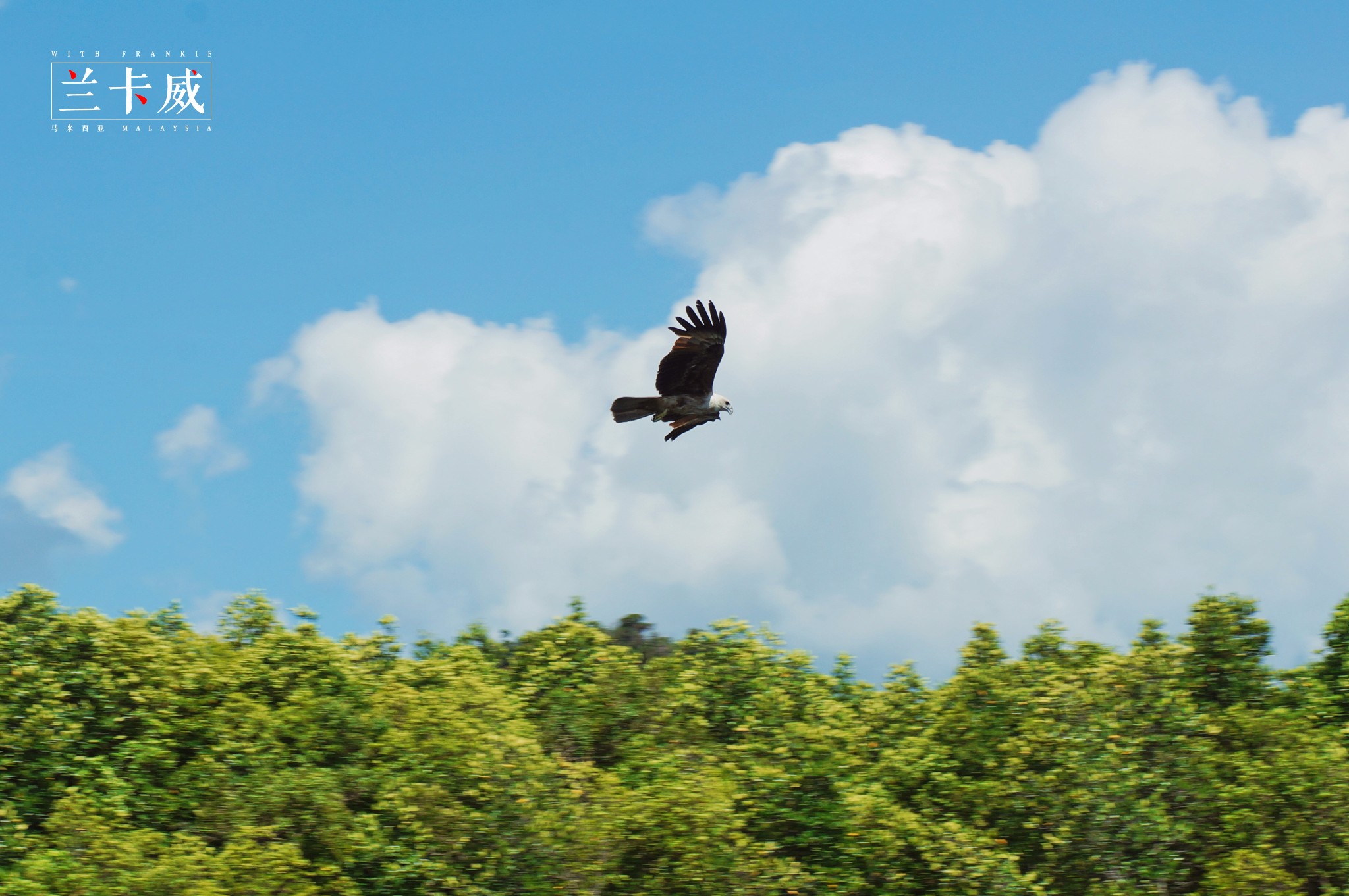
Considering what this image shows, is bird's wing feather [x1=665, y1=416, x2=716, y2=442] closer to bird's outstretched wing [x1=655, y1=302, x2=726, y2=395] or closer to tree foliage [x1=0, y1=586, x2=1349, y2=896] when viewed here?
bird's outstretched wing [x1=655, y1=302, x2=726, y2=395]

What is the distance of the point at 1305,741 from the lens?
22.2 metres

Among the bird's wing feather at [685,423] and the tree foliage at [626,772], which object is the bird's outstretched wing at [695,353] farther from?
the tree foliage at [626,772]

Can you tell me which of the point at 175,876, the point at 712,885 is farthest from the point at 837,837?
the point at 175,876

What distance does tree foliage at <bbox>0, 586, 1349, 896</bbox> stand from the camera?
60.7ft

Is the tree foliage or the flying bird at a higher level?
the flying bird

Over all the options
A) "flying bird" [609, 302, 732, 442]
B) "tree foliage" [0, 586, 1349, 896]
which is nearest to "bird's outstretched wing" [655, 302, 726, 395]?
"flying bird" [609, 302, 732, 442]

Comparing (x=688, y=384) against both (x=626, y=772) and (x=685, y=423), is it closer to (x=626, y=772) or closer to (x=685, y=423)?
(x=685, y=423)

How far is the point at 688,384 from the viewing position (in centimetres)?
1883

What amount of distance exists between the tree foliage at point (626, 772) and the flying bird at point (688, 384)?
4.98 metres

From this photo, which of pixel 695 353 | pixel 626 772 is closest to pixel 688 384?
pixel 695 353

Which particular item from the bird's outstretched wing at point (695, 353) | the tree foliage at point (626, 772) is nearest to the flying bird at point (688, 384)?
the bird's outstretched wing at point (695, 353)

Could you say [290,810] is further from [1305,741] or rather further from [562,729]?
[1305,741]

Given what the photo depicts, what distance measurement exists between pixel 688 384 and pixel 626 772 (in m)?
6.42

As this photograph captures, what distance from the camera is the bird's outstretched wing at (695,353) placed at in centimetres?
1841
